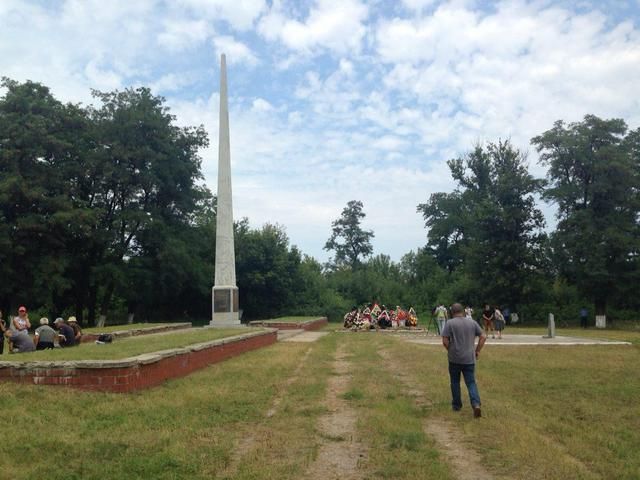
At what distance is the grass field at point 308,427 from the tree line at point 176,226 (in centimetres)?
2348

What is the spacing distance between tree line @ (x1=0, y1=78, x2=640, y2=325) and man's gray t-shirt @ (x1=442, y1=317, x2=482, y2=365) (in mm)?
26262

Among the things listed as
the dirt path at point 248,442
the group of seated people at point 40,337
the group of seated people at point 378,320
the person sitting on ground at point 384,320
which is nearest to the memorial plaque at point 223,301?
the group of seated people at point 378,320

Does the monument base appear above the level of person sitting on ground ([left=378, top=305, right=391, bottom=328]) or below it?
above

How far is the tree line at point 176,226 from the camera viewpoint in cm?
3136

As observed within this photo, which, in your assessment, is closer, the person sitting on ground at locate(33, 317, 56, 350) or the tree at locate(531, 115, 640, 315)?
the person sitting on ground at locate(33, 317, 56, 350)

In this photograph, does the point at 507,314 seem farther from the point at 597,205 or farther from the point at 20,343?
the point at 20,343

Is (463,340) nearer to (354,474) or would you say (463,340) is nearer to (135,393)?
(354,474)

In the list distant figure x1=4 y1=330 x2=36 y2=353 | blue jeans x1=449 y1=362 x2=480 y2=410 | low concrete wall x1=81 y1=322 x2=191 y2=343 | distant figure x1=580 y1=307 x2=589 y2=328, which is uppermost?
distant figure x1=4 y1=330 x2=36 y2=353

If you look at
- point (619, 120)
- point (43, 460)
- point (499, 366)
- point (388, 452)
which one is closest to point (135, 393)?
point (43, 460)

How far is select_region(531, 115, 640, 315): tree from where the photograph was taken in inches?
1491

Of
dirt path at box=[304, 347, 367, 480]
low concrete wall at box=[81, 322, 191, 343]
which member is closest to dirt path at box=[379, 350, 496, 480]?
dirt path at box=[304, 347, 367, 480]

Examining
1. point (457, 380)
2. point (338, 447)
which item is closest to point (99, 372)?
point (338, 447)

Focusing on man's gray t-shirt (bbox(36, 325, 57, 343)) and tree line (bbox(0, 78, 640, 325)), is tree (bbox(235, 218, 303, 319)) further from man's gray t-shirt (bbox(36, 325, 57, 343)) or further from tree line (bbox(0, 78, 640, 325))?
man's gray t-shirt (bbox(36, 325, 57, 343))

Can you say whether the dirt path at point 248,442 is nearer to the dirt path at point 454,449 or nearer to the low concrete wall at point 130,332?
the dirt path at point 454,449
